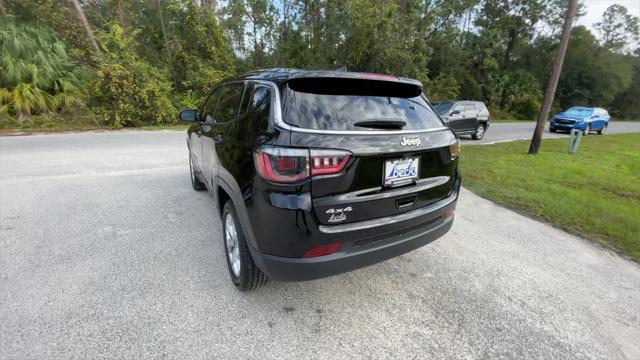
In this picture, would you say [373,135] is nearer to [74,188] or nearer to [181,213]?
[181,213]

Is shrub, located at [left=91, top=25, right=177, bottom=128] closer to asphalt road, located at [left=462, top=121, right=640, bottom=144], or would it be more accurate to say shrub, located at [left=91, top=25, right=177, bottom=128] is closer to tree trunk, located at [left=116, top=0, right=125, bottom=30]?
tree trunk, located at [left=116, top=0, right=125, bottom=30]

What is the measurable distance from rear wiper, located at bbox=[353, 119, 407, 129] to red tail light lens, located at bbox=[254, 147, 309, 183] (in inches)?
19.3

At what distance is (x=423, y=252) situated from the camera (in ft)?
9.77

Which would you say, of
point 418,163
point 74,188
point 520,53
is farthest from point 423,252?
point 520,53

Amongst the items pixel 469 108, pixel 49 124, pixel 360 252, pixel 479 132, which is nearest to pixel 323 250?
pixel 360 252

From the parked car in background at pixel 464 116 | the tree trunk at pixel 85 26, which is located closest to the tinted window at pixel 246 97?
the parked car in background at pixel 464 116

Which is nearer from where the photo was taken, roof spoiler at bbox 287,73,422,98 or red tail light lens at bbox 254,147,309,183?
red tail light lens at bbox 254,147,309,183

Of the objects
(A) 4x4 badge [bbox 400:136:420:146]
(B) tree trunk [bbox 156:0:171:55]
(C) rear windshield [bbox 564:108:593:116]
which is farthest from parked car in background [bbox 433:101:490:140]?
(B) tree trunk [bbox 156:0:171:55]

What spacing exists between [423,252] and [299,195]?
1861mm

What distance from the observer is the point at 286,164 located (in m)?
1.69

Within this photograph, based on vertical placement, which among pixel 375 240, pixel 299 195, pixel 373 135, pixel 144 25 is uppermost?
pixel 144 25

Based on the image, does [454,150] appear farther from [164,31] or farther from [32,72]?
[164,31]

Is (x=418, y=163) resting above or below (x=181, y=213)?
above

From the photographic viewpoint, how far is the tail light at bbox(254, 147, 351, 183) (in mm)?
1685
